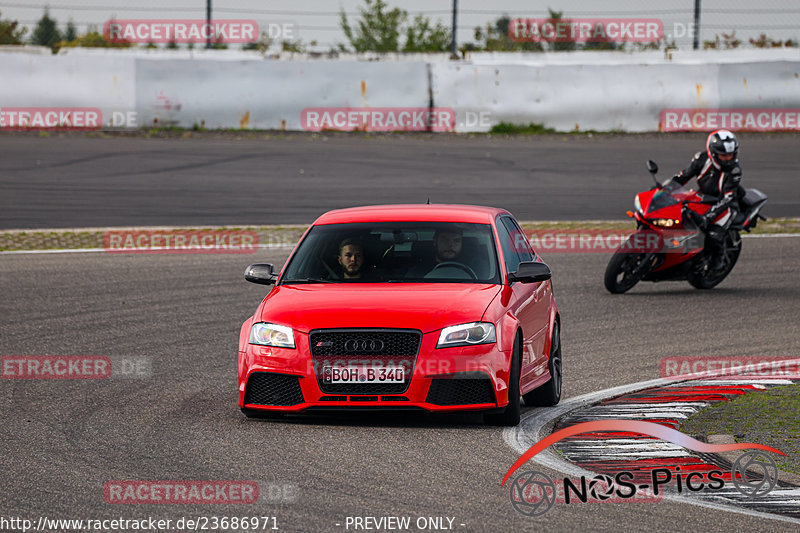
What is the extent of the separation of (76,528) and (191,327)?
22.6 feet

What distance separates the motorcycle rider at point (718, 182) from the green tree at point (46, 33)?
1671 centimetres

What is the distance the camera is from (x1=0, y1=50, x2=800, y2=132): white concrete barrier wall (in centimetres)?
2711

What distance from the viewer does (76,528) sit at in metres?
6.10

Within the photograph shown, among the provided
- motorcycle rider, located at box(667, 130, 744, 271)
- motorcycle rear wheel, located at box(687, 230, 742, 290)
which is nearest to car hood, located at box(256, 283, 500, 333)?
motorcycle rider, located at box(667, 130, 744, 271)

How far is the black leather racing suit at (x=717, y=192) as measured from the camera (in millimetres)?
15750

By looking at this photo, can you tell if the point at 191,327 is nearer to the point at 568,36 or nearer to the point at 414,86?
the point at 414,86

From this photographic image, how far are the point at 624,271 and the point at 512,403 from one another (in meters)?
7.38

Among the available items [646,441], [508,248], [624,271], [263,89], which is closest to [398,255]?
[508,248]

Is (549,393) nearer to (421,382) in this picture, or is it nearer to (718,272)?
(421,382)

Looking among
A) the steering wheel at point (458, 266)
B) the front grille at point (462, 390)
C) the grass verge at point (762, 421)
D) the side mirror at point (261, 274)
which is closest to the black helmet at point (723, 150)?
the grass verge at point (762, 421)

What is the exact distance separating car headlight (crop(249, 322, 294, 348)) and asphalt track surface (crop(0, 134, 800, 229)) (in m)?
12.3

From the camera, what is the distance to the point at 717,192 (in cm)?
1595

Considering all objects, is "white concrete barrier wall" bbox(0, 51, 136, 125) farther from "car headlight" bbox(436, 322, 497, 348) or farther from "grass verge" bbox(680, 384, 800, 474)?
"car headlight" bbox(436, 322, 497, 348)

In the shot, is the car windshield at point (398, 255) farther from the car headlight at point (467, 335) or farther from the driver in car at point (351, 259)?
the car headlight at point (467, 335)
